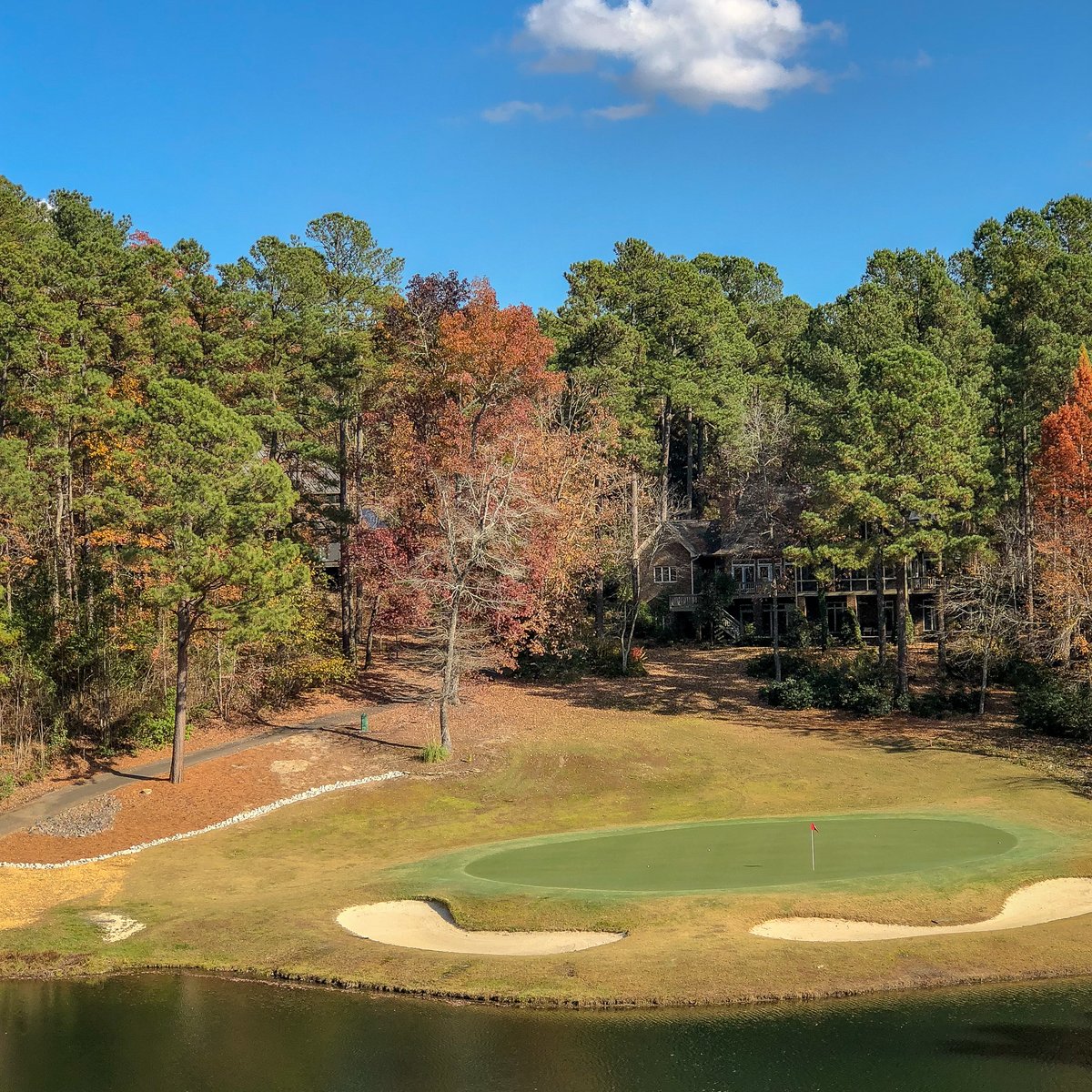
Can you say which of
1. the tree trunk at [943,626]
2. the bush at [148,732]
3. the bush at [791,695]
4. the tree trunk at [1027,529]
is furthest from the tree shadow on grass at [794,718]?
the bush at [148,732]

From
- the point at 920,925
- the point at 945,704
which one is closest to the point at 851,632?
the point at 945,704

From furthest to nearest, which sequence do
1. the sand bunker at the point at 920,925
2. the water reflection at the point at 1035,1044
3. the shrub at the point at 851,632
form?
the shrub at the point at 851,632 < the sand bunker at the point at 920,925 < the water reflection at the point at 1035,1044

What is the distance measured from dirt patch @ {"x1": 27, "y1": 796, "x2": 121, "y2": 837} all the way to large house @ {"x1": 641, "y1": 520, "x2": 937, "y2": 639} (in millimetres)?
33957

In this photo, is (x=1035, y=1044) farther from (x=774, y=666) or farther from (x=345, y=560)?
(x=774, y=666)

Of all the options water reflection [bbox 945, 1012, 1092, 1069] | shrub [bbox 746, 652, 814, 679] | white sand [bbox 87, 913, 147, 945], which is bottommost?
white sand [bbox 87, 913, 147, 945]

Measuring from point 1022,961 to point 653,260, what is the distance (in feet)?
203

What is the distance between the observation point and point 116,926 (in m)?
23.7

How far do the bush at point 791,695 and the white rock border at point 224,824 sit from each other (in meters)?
17.6

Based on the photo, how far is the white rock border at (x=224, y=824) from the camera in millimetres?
28609

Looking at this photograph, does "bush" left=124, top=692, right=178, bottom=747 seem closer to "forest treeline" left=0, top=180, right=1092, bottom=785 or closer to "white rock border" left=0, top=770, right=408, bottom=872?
"forest treeline" left=0, top=180, right=1092, bottom=785

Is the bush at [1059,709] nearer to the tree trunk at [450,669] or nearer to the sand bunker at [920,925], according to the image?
the sand bunker at [920,925]

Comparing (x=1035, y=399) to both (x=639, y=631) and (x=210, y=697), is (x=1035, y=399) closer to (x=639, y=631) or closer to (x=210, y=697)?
(x=639, y=631)

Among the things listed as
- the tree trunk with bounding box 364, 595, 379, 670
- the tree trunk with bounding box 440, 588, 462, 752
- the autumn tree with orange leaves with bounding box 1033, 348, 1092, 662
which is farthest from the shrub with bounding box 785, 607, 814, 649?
the tree trunk with bounding box 440, 588, 462, 752

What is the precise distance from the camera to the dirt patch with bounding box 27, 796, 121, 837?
3092 cm
